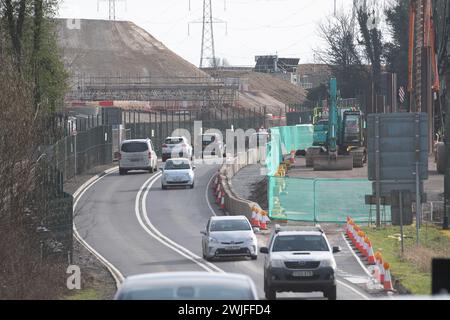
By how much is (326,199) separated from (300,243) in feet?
63.2

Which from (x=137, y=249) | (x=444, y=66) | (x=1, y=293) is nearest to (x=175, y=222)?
(x=137, y=249)

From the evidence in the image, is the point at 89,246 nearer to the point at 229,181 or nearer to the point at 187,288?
the point at 229,181

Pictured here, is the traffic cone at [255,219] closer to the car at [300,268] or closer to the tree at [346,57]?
the car at [300,268]

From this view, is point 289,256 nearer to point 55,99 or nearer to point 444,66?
point 55,99

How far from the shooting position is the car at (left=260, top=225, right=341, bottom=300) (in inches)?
992

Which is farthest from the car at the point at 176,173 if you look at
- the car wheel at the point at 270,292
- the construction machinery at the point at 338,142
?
the car wheel at the point at 270,292

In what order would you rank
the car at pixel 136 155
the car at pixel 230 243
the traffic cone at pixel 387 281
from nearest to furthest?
the traffic cone at pixel 387 281 → the car at pixel 230 243 → the car at pixel 136 155

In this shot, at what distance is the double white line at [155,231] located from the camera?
1363 inches

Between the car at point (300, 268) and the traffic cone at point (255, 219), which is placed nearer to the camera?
the car at point (300, 268)

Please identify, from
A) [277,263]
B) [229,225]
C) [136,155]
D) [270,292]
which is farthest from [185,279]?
[136,155]

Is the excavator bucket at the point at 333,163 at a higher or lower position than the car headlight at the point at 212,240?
higher

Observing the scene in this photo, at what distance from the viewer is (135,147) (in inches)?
Answer: 2603

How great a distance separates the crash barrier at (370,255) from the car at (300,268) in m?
1.89

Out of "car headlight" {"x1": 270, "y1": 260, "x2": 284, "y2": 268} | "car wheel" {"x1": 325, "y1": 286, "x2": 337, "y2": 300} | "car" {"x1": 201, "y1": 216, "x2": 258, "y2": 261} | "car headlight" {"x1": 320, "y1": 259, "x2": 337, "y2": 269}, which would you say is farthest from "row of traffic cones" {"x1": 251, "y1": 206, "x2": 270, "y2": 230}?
"car wheel" {"x1": 325, "y1": 286, "x2": 337, "y2": 300}
